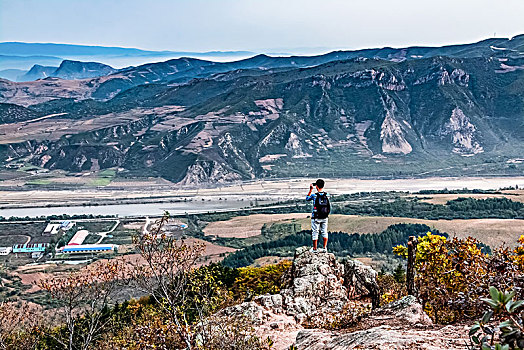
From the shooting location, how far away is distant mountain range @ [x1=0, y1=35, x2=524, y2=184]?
456 ft

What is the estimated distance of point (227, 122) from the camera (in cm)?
16638

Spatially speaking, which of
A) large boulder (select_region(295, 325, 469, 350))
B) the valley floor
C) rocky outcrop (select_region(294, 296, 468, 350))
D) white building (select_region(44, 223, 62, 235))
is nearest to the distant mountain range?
the valley floor

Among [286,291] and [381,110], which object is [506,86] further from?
[286,291]

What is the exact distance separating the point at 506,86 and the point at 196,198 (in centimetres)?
12891

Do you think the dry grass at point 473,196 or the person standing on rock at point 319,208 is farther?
the dry grass at point 473,196

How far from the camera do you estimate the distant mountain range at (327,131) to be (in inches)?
5472

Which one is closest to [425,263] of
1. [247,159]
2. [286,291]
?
[286,291]

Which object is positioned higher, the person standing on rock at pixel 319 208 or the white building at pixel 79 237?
the person standing on rock at pixel 319 208

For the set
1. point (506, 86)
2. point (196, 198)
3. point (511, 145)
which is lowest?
point (196, 198)

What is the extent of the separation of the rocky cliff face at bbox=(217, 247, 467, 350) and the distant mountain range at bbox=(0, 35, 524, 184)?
115 metres

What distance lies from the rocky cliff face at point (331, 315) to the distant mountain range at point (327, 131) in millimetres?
114557

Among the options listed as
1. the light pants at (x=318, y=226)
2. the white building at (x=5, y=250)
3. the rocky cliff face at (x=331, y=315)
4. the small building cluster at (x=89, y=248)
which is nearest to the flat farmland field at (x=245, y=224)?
the small building cluster at (x=89, y=248)

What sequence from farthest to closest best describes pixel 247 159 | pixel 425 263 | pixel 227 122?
pixel 227 122 < pixel 247 159 < pixel 425 263

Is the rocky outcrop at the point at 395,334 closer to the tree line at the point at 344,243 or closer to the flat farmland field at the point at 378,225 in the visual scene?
the flat farmland field at the point at 378,225
